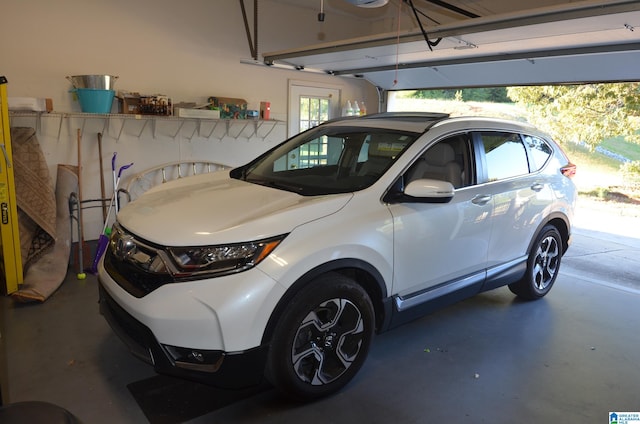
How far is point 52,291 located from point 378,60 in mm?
3923

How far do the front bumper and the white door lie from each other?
4.48 meters

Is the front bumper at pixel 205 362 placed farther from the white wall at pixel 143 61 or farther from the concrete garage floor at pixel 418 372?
the white wall at pixel 143 61

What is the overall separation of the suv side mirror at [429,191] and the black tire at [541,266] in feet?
5.12

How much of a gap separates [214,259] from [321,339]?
0.73m

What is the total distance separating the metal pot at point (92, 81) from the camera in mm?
4154

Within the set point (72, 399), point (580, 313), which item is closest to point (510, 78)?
point (580, 313)

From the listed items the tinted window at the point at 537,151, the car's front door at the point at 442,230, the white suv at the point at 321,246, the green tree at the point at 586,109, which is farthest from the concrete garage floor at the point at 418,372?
the green tree at the point at 586,109

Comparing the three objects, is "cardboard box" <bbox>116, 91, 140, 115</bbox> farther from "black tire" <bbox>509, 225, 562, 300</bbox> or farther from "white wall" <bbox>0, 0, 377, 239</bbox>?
"black tire" <bbox>509, 225, 562, 300</bbox>

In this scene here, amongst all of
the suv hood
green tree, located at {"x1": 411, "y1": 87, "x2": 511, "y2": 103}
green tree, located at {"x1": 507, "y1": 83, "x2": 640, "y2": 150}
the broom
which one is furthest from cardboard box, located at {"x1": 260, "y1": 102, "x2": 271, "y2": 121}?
green tree, located at {"x1": 507, "y1": 83, "x2": 640, "y2": 150}

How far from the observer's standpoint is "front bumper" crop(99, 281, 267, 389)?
6.44 ft

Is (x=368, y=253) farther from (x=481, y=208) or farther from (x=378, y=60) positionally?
(x=378, y=60)

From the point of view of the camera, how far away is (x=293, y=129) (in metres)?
6.21

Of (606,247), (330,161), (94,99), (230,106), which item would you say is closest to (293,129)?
(230,106)

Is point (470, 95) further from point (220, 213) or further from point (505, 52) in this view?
point (220, 213)
